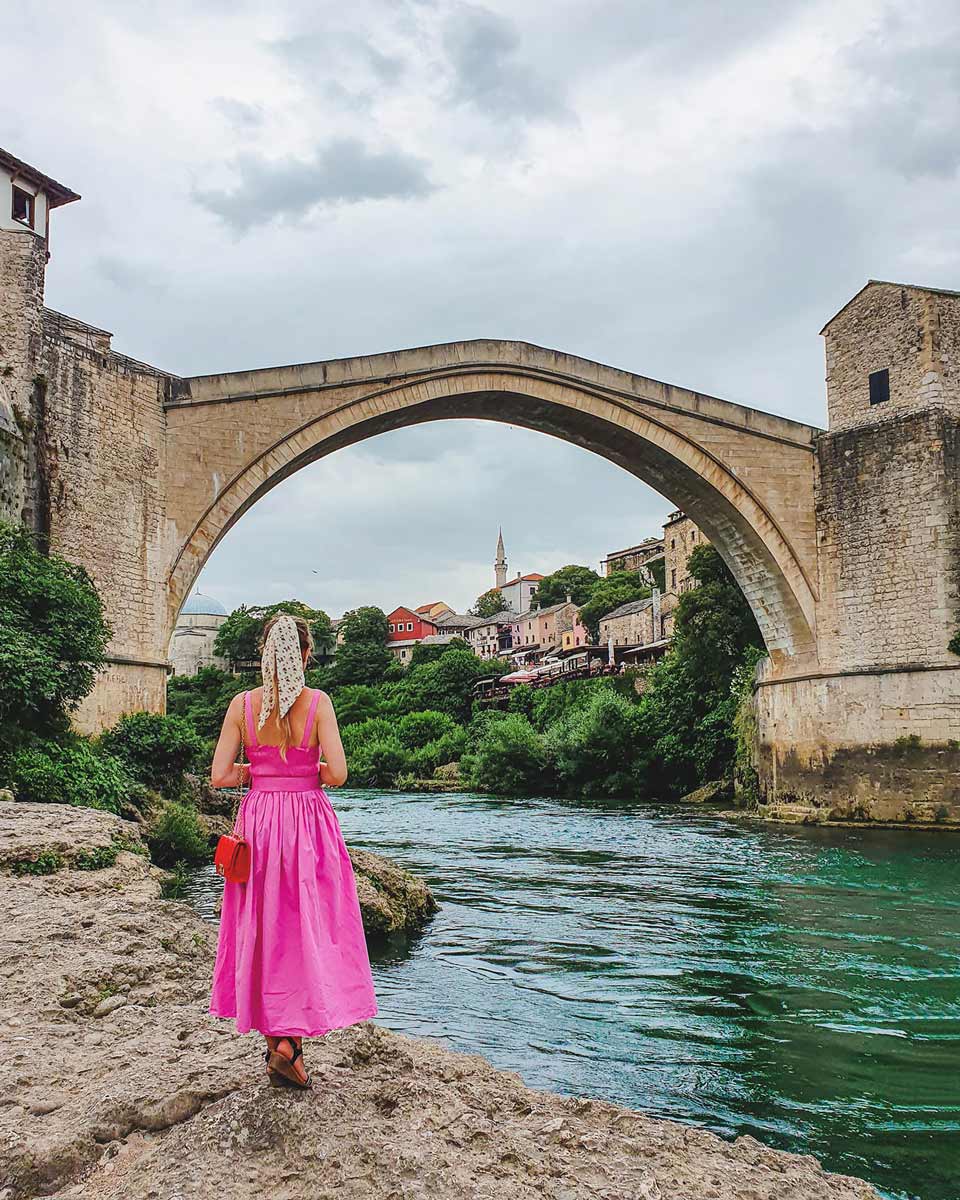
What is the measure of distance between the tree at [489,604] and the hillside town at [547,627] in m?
0.10

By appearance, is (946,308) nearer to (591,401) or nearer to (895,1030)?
(591,401)

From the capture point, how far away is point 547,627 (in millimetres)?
72188

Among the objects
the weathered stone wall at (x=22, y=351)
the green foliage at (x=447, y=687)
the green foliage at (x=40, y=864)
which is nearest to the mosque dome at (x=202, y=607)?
the green foliage at (x=447, y=687)

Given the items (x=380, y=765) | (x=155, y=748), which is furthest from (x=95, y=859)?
(x=380, y=765)

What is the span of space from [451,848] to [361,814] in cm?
788

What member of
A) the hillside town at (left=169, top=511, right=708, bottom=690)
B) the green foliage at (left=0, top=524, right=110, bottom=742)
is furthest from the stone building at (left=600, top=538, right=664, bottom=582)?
the green foliage at (left=0, top=524, right=110, bottom=742)

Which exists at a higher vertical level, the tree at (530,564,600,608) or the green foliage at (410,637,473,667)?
the tree at (530,564,600,608)

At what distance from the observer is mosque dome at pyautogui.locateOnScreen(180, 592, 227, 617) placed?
70188 millimetres

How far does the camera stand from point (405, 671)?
5947 cm

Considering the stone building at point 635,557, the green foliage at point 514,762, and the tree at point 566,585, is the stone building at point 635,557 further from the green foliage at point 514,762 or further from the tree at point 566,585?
the green foliage at point 514,762

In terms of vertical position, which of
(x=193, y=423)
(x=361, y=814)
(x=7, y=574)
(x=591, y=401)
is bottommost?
(x=361, y=814)

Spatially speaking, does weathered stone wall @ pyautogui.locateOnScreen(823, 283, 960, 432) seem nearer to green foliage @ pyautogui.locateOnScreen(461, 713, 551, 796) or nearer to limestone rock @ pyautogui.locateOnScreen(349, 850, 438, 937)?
limestone rock @ pyautogui.locateOnScreen(349, 850, 438, 937)

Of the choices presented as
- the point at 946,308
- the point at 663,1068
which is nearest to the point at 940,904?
the point at 663,1068

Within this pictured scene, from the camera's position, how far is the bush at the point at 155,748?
10.9 metres
